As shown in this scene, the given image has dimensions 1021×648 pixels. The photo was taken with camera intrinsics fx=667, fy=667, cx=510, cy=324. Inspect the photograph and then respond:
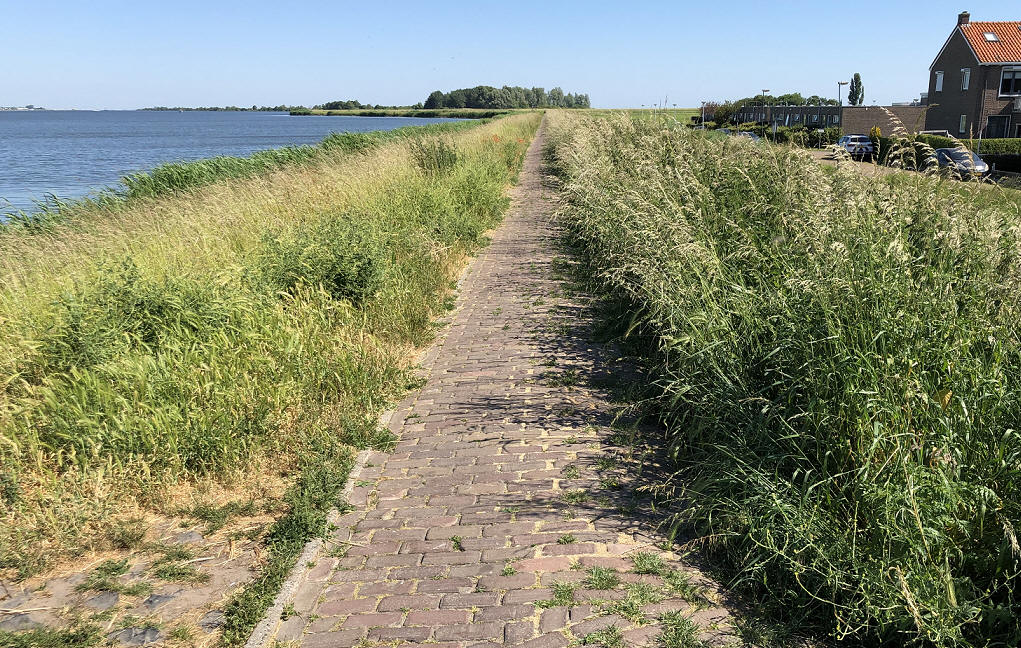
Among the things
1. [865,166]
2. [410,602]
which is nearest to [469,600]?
[410,602]

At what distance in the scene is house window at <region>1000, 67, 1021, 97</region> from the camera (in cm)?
4347

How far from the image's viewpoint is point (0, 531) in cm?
394

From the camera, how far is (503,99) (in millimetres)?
160625

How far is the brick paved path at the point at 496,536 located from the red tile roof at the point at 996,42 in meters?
51.7

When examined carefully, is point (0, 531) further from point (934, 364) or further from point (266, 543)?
point (934, 364)

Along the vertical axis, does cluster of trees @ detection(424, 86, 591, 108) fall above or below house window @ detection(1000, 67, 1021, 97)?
above

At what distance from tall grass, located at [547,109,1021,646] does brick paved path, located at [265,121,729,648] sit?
1.71ft

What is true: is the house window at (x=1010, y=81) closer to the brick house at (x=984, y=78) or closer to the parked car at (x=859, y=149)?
the brick house at (x=984, y=78)

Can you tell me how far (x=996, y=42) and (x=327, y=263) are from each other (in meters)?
53.9

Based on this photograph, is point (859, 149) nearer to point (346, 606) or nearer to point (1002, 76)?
point (346, 606)

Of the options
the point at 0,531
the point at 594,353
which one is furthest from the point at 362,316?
the point at 0,531

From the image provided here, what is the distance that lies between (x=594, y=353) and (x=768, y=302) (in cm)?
262

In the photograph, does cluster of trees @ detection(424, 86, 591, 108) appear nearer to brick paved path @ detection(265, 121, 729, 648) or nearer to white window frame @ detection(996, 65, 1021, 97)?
white window frame @ detection(996, 65, 1021, 97)

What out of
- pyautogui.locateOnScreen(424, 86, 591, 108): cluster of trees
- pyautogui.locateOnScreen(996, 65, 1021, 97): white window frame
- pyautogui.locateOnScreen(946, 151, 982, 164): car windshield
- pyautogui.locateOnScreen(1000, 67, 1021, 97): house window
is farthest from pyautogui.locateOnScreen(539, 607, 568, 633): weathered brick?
pyautogui.locateOnScreen(424, 86, 591, 108): cluster of trees
